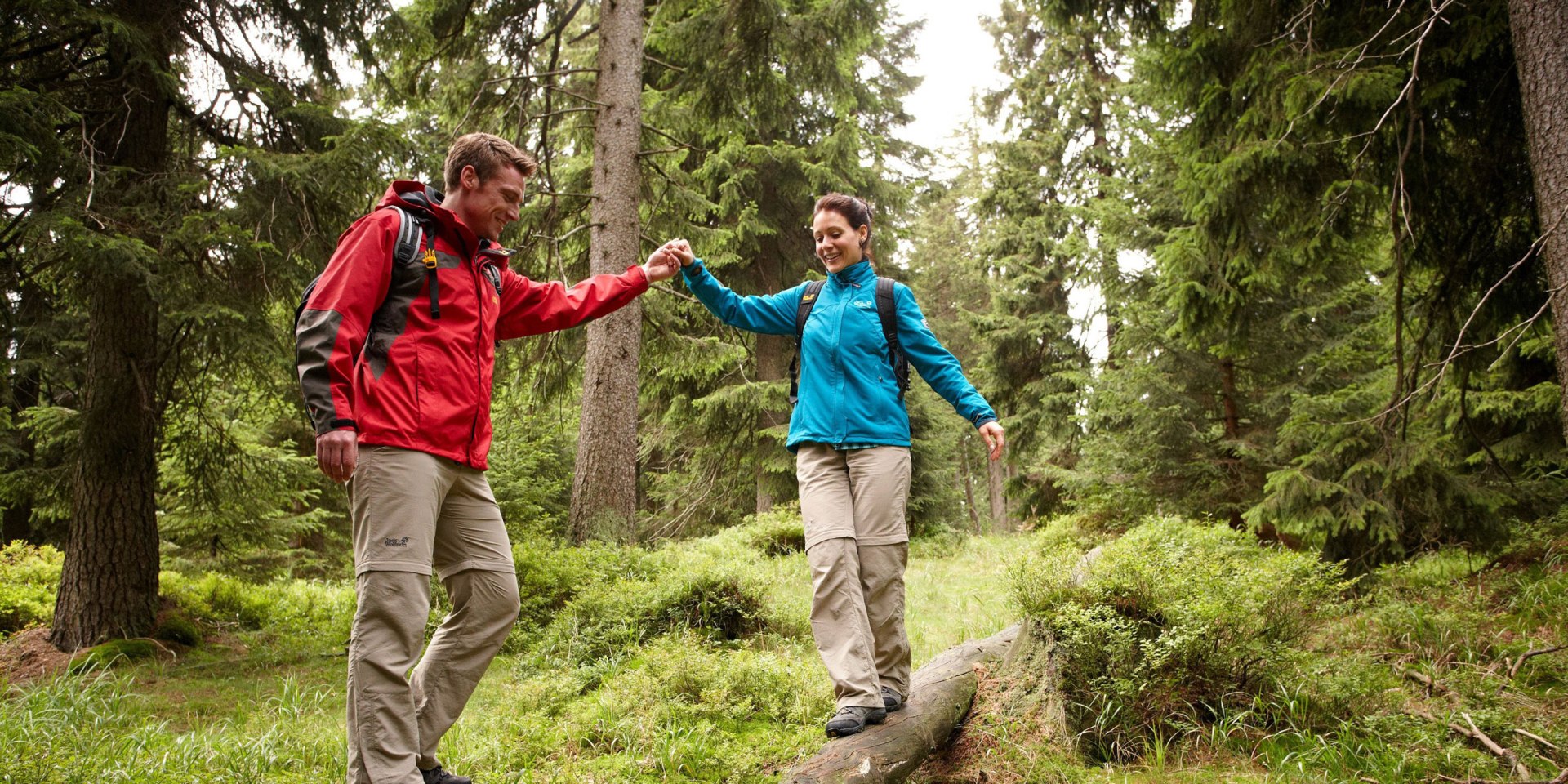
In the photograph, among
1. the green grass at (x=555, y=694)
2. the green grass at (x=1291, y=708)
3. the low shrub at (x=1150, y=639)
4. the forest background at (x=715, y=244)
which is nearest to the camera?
the green grass at (x=555, y=694)

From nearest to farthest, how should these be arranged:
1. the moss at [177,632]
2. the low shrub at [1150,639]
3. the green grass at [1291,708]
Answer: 1. the green grass at [1291,708]
2. the low shrub at [1150,639]
3. the moss at [177,632]

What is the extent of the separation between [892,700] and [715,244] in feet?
28.5

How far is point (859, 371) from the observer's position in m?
3.95

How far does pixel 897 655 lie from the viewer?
3.94m

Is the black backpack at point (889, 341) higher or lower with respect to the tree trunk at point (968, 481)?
higher

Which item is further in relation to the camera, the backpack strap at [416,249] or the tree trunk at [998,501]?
the tree trunk at [998,501]

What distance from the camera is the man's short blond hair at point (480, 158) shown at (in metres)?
3.33

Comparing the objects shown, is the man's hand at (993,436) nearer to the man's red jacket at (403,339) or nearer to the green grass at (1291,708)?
the green grass at (1291,708)

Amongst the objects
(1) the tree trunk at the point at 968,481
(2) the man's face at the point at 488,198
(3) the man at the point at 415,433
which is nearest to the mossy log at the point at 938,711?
(3) the man at the point at 415,433

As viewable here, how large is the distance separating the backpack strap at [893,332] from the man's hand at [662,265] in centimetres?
102

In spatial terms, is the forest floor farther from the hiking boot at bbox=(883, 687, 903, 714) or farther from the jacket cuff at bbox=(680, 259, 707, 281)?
the jacket cuff at bbox=(680, 259, 707, 281)

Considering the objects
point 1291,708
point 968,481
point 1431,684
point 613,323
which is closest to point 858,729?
point 1291,708

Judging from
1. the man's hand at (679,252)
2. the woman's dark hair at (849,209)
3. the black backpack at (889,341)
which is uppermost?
the woman's dark hair at (849,209)

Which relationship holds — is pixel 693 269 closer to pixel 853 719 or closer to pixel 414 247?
pixel 414 247
